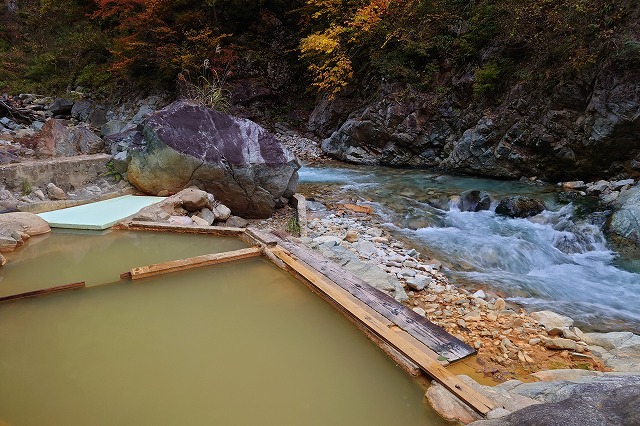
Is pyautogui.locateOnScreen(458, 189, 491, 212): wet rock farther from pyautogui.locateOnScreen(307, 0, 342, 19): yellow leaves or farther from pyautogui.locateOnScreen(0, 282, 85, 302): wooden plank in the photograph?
pyautogui.locateOnScreen(307, 0, 342, 19): yellow leaves

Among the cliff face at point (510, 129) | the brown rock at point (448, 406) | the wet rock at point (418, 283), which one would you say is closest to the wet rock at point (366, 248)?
the wet rock at point (418, 283)

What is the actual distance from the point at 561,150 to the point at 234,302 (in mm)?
8363

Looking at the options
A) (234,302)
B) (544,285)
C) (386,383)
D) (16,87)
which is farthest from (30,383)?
(16,87)

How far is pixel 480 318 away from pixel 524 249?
2708mm

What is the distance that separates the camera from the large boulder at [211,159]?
619cm

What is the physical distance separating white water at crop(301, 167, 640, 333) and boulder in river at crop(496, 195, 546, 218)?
15cm

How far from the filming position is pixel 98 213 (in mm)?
5359

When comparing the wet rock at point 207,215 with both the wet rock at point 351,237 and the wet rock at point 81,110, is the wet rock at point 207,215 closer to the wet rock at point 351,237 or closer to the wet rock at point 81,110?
the wet rock at point 351,237

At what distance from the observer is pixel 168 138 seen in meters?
6.15

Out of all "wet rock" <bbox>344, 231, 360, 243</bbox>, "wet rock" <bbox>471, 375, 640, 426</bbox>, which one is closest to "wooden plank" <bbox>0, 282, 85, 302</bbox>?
"wet rock" <bbox>471, 375, 640, 426</bbox>

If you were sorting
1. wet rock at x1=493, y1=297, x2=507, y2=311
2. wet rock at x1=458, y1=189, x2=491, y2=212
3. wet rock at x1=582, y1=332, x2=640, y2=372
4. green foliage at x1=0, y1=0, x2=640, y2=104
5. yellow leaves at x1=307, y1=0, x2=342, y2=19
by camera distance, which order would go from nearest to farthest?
1. wet rock at x1=582, y1=332, x2=640, y2=372
2. wet rock at x1=493, y1=297, x2=507, y2=311
3. wet rock at x1=458, y1=189, x2=491, y2=212
4. green foliage at x1=0, y1=0, x2=640, y2=104
5. yellow leaves at x1=307, y1=0, x2=342, y2=19

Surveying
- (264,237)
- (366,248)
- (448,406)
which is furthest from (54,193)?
(448,406)

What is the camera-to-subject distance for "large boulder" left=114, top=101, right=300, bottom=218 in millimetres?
6188

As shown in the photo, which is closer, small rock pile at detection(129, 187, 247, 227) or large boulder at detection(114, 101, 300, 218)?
small rock pile at detection(129, 187, 247, 227)
